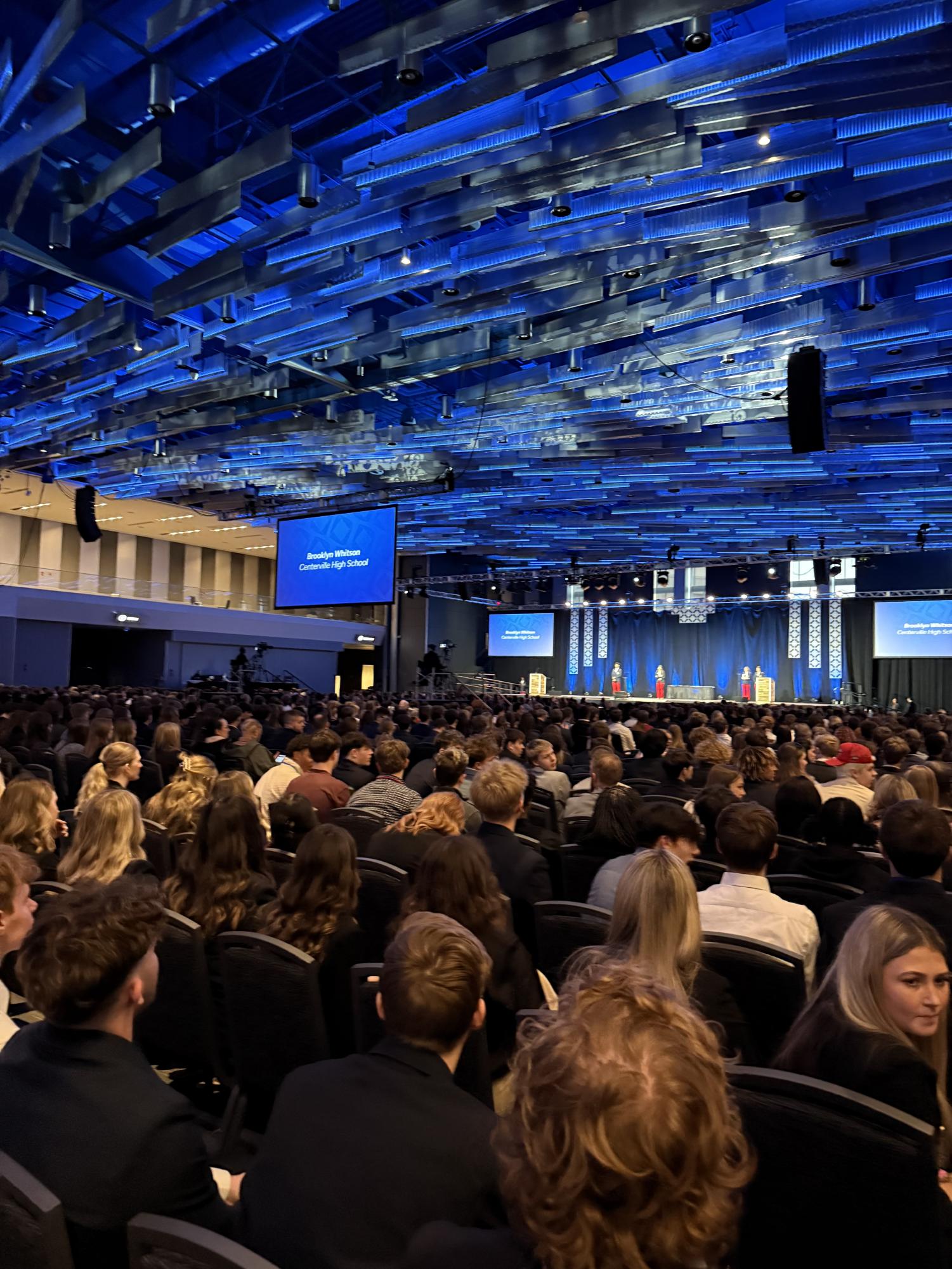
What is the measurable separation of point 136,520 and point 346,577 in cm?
1641

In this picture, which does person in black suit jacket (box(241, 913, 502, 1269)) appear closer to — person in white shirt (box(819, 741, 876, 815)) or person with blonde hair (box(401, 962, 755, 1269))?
person with blonde hair (box(401, 962, 755, 1269))

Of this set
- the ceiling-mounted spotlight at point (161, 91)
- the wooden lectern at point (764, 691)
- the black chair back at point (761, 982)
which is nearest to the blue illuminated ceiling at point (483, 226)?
the ceiling-mounted spotlight at point (161, 91)

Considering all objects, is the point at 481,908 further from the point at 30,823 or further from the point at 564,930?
the point at 30,823

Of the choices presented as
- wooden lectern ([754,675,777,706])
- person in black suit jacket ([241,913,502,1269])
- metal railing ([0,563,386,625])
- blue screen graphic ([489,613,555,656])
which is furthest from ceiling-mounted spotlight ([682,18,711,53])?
blue screen graphic ([489,613,555,656])

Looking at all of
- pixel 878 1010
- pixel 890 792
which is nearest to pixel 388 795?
pixel 890 792

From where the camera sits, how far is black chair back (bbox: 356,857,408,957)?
3.73 meters

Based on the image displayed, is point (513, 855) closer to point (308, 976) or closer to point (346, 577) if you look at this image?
point (308, 976)

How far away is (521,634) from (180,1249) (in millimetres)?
31973

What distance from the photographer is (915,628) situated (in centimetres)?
2517

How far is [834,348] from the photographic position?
930 centimetres

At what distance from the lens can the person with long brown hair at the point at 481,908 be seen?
282cm

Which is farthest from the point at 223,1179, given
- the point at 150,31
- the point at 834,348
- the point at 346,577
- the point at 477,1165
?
the point at 346,577

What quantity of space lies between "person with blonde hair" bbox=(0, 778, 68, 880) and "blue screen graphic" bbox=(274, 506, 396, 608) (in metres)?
9.29

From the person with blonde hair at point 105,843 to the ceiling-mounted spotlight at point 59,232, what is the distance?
5.84 m
